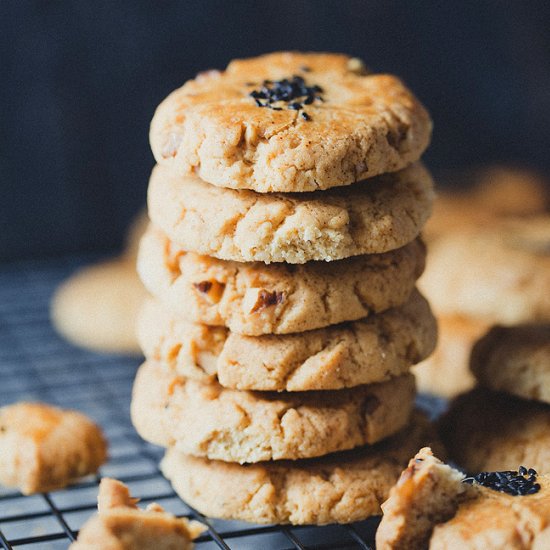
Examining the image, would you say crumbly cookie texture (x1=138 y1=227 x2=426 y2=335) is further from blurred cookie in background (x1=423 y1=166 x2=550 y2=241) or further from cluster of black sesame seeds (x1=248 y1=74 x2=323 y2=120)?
blurred cookie in background (x1=423 y1=166 x2=550 y2=241)

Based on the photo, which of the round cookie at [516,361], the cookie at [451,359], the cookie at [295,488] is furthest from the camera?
the cookie at [451,359]

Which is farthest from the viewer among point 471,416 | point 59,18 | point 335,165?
point 59,18

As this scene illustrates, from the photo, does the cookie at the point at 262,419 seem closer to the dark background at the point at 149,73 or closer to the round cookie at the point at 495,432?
the round cookie at the point at 495,432

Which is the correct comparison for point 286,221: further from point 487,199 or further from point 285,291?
point 487,199

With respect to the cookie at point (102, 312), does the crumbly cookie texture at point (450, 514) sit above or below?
above

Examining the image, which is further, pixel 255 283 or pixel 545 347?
pixel 545 347

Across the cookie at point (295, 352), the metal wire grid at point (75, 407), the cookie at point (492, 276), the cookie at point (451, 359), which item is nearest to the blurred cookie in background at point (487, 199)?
the cookie at point (492, 276)

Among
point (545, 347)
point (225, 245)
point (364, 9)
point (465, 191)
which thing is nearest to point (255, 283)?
point (225, 245)

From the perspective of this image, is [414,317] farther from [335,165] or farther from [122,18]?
[122,18]
